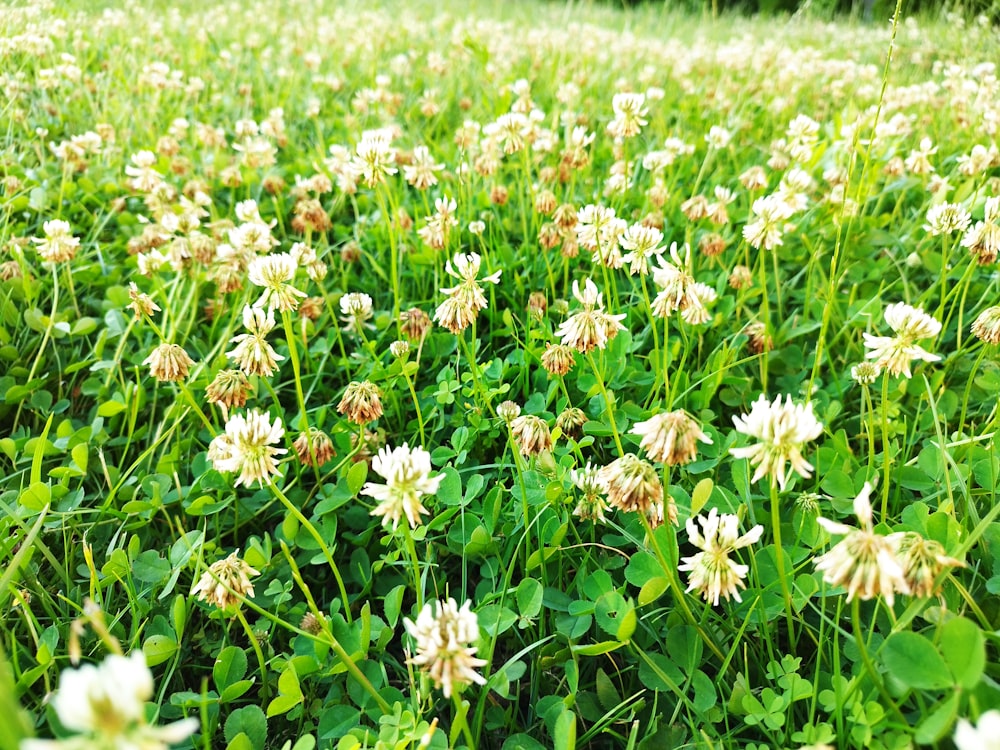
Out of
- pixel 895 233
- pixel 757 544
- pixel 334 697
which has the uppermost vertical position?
pixel 895 233

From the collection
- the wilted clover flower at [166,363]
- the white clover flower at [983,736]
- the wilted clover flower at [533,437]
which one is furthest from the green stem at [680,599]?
the wilted clover flower at [166,363]

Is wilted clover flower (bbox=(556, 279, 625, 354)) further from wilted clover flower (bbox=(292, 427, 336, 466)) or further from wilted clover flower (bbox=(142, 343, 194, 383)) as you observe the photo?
wilted clover flower (bbox=(142, 343, 194, 383))

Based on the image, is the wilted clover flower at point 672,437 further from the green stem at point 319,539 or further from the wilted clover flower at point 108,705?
the wilted clover flower at point 108,705

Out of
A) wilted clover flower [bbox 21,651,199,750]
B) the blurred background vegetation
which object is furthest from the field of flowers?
the blurred background vegetation

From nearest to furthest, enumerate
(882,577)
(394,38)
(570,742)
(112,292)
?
(882,577) < (570,742) < (112,292) < (394,38)

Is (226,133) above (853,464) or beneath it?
above

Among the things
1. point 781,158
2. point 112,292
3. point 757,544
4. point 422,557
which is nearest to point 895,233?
point 781,158

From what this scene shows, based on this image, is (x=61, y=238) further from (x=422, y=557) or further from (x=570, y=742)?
(x=570, y=742)

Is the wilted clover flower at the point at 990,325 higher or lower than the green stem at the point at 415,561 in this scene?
higher
